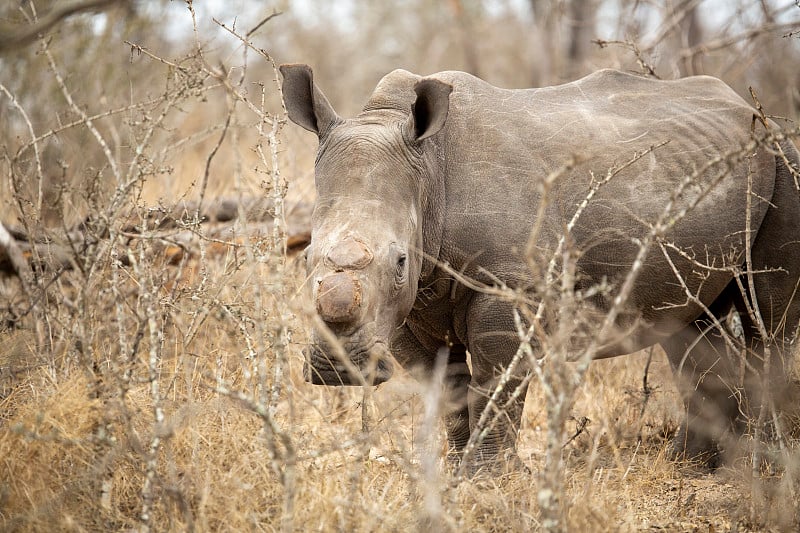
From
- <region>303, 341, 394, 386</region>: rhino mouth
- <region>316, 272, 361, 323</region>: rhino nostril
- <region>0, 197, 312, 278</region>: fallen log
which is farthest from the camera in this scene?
<region>0, 197, 312, 278</region>: fallen log

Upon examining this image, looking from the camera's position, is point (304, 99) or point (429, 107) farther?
point (304, 99)

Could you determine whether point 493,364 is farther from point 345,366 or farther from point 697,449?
point 697,449

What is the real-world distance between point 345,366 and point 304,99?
1370 millimetres

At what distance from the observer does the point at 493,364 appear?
4.30 m

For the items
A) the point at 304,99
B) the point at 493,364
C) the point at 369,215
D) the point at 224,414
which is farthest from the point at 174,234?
the point at 493,364

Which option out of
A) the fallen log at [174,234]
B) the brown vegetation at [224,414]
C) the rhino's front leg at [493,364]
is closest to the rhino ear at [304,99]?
the brown vegetation at [224,414]

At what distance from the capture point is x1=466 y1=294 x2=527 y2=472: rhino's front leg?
4.24 metres

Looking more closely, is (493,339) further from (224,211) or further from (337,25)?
(337,25)

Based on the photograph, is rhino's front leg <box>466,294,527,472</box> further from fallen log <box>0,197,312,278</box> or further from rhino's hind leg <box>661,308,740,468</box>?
rhino's hind leg <box>661,308,740,468</box>

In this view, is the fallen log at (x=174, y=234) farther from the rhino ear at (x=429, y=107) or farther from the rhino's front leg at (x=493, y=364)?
the rhino's front leg at (x=493, y=364)

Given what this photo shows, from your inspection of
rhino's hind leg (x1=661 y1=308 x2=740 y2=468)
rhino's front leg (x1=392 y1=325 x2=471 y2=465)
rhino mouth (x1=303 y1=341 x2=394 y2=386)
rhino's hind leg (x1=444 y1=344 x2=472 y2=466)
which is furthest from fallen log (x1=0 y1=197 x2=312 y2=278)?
rhino's hind leg (x1=661 y1=308 x2=740 y2=468)

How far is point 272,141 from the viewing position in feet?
12.2

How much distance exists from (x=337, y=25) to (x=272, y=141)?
18352 mm

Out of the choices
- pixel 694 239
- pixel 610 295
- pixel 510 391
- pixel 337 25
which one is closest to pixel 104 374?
pixel 510 391
